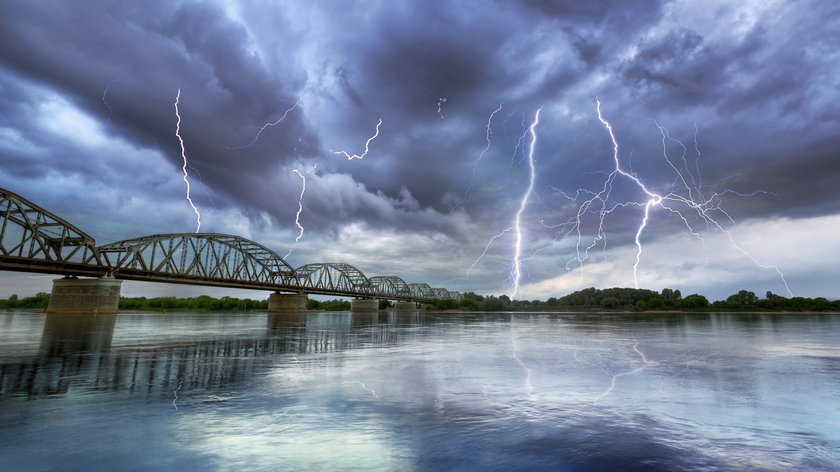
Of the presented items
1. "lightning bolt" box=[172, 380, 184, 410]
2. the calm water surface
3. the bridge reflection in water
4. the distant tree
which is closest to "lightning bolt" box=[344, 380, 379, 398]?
the calm water surface

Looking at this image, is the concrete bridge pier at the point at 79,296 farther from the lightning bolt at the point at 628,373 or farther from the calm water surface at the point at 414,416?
the lightning bolt at the point at 628,373

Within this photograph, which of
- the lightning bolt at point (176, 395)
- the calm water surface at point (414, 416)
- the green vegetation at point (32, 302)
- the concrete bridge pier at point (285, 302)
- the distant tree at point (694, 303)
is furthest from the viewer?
the distant tree at point (694, 303)

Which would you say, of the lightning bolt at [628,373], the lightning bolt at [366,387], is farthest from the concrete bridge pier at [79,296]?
the lightning bolt at [628,373]

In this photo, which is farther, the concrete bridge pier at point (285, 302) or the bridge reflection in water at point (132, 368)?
the concrete bridge pier at point (285, 302)

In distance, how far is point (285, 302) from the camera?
15000 centimetres

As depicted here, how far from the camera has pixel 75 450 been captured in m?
6.52

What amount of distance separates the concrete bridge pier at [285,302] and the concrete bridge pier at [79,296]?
7186cm

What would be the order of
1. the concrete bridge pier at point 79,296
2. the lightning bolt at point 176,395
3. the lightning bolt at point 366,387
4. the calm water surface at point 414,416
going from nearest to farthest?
1. the calm water surface at point 414,416
2. the lightning bolt at point 176,395
3. the lightning bolt at point 366,387
4. the concrete bridge pier at point 79,296

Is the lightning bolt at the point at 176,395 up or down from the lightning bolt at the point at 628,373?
down

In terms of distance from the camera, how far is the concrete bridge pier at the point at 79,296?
75.3 meters

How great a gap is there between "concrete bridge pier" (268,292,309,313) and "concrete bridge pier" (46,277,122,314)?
7186 centimetres

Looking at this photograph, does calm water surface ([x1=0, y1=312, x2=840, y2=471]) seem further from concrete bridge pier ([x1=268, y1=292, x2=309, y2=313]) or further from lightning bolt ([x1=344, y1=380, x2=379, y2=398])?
concrete bridge pier ([x1=268, y1=292, x2=309, y2=313])

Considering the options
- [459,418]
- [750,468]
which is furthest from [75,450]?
[750,468]

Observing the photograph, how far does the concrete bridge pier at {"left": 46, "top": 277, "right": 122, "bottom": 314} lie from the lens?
75.3m
